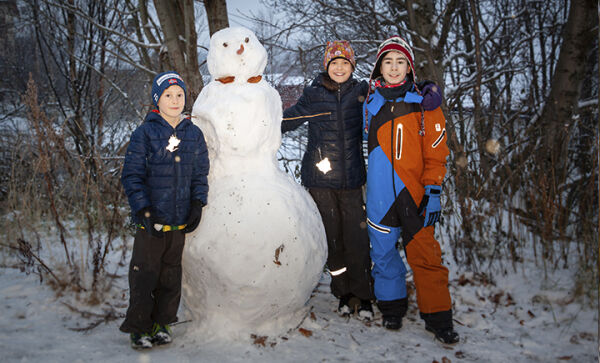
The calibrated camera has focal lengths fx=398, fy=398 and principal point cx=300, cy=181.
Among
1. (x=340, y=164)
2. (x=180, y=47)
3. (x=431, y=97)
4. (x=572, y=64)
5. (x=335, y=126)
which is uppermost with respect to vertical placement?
(x=180, y=47)

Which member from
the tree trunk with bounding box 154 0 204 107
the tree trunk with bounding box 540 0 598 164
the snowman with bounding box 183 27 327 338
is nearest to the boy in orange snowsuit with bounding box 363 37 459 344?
the snowman with bounding box 183 27 327 338

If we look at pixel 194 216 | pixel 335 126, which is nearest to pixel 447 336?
pixel 335 126

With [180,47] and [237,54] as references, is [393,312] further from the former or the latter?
[180,47]

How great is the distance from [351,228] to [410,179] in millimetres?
561

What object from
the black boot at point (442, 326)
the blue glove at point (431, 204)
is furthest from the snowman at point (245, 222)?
the black boot at point (442, 326)

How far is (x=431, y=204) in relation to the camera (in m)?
2.49

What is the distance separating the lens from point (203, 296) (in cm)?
237

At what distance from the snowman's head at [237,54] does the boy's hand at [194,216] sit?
0.79 metres

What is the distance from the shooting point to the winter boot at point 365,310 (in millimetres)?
2732

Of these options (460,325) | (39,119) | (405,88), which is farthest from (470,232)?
(39,119)

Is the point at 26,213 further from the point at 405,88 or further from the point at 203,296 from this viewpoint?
the point at 405,88

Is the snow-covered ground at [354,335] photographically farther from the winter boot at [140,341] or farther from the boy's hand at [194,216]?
the boy's hand at [194,216]

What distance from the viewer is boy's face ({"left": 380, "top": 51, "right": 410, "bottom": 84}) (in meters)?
2.58

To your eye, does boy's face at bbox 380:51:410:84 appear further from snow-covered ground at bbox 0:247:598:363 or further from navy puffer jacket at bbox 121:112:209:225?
snow-covered ground at bbox 0:247:598:363
